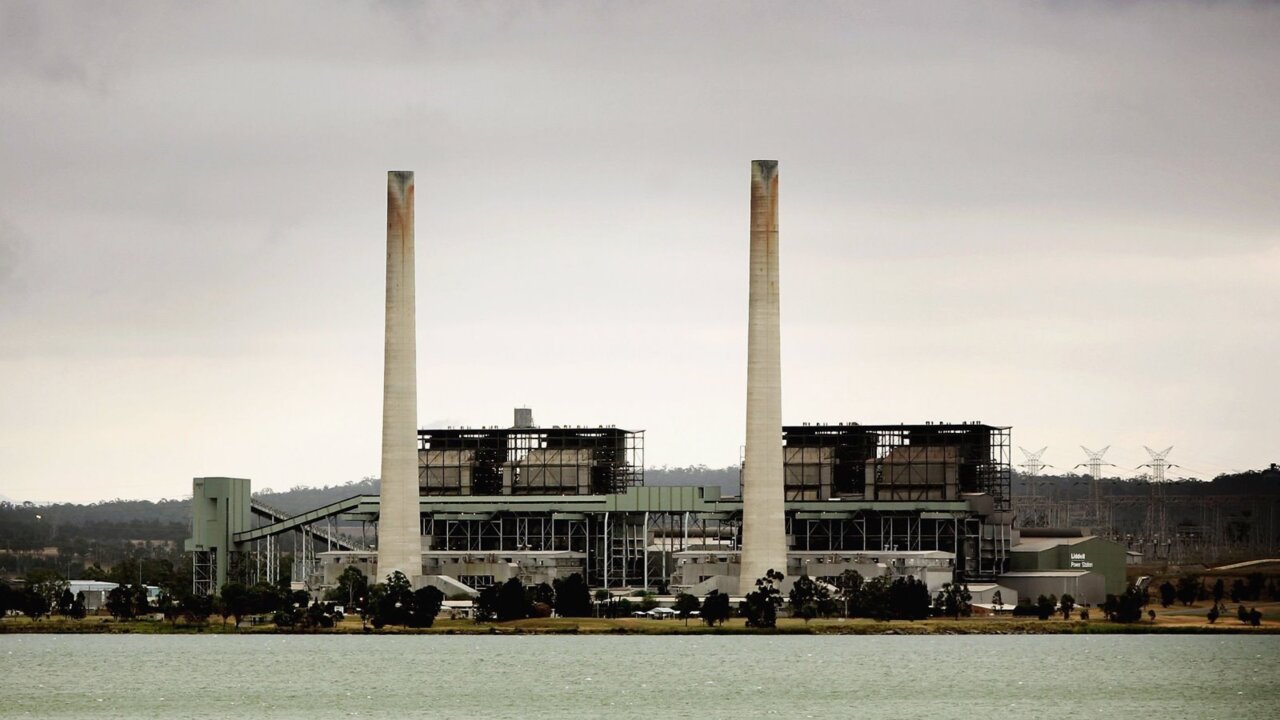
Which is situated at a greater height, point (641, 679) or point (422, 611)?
point (422, 611)

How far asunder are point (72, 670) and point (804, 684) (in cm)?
5478

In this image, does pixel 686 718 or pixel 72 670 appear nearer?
pixel 686 718

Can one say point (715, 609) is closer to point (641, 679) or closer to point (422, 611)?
point (422, 611)

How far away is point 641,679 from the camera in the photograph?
500ft

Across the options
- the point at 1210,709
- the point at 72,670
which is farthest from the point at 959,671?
the point at 72,670

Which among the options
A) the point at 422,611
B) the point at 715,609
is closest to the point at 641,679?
the point at 715,609

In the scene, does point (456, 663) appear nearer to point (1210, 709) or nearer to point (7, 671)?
point (7, 671)

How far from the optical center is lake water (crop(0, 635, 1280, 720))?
13088 centimetres

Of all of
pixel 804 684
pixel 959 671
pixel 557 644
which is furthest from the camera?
pixel 557 644

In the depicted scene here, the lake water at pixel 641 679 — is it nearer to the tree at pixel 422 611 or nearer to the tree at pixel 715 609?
the tree at pixel 715 609

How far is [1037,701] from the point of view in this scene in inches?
5389

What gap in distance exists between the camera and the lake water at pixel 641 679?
13088 cm

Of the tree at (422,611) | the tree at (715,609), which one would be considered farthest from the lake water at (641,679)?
the tree at (422,611)

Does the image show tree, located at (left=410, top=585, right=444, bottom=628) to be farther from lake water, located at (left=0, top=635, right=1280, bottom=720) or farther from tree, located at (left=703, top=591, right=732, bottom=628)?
tree, located at (left=703, top=591, right=732, bottom=628)
